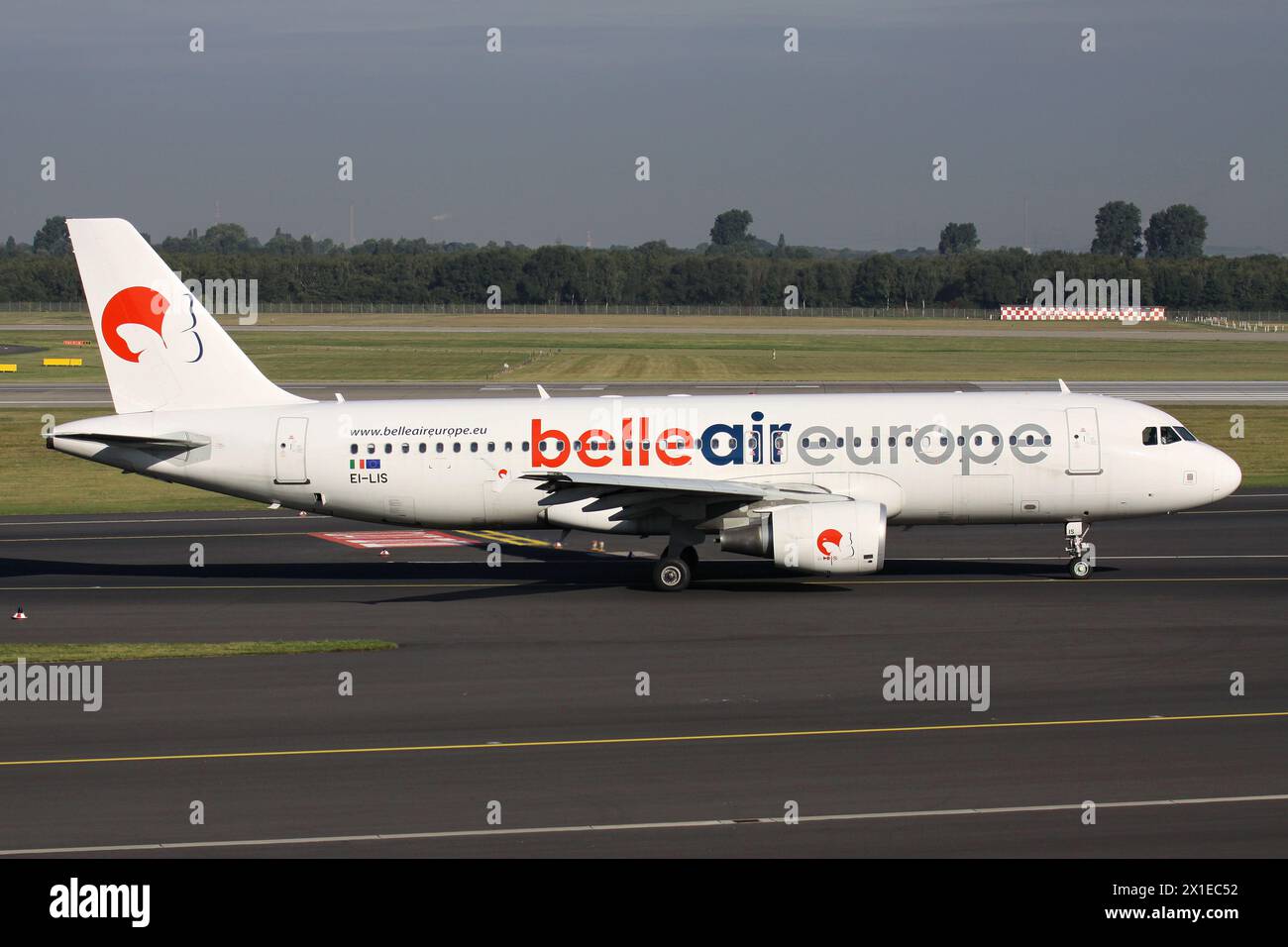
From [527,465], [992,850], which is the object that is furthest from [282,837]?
[527,465]

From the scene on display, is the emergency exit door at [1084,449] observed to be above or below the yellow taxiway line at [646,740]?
above

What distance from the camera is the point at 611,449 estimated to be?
35094 mm

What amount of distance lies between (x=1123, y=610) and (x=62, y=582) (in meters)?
25.1

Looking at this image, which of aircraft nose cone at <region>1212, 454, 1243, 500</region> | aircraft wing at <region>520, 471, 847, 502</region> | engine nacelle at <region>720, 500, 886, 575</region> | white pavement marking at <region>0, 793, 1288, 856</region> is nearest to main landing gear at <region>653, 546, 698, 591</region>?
aircraft wing at <region>520, 471, 847, 502</region>

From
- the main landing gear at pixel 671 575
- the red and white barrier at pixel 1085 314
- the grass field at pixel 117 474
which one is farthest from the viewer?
the red and white barrier at pixel 1085 314

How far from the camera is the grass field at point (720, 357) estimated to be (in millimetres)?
100812

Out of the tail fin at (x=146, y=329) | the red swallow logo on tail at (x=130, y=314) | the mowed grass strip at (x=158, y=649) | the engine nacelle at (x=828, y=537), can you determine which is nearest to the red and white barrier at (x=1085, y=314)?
the engine nacelle at (x=828, y=537)

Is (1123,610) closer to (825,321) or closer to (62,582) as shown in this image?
(62,582)

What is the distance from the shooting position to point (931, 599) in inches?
1294

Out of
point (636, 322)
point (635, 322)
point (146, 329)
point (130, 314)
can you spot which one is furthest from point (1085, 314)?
point (130, 314)

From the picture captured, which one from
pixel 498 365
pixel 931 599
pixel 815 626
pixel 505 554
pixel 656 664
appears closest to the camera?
pixel 656 664

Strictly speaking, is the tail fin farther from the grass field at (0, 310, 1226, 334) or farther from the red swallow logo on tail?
the grass field at (0, 310, 1226, 334)

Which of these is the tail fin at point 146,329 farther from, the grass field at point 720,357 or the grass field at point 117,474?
the grass field at point 720,357

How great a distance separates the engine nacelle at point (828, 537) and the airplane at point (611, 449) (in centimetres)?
77
